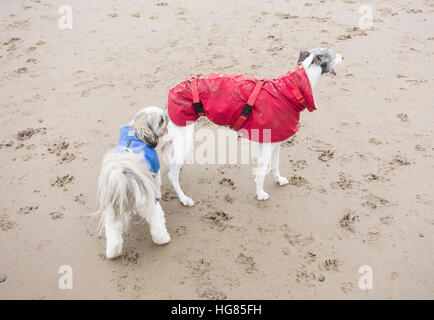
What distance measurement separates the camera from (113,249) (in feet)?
9.98

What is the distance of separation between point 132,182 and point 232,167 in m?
1.85

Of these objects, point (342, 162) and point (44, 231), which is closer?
point (44, 231)

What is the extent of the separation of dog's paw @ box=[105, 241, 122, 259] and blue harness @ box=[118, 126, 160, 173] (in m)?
0.80

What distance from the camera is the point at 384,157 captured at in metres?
4.18

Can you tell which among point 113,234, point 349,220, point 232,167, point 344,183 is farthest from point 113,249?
point 344,183

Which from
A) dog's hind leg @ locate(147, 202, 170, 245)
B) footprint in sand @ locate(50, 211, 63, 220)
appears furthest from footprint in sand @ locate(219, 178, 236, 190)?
footprint in sand @ locate(50, 211, 63, 220)

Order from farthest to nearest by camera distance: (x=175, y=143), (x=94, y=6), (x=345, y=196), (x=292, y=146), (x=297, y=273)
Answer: (x=94, y=6) < (x=292, y=146) < (x=345, y=196) < (x=175, y=143) < (x=297, y=273)

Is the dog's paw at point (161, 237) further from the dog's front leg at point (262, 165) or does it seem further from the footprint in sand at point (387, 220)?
the footprint in sand at point (387, 220)

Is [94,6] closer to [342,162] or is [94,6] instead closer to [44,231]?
[44,231]

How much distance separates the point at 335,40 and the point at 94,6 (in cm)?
617

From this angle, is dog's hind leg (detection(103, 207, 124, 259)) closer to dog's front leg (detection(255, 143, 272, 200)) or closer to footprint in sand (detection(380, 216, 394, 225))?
dog's front leg (detection(255, 143, 272, 200))

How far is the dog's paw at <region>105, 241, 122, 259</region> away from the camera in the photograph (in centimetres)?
303

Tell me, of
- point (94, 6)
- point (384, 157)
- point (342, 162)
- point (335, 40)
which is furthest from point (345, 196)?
point (94, 6)

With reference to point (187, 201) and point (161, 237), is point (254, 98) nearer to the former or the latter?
point (187, 201)
